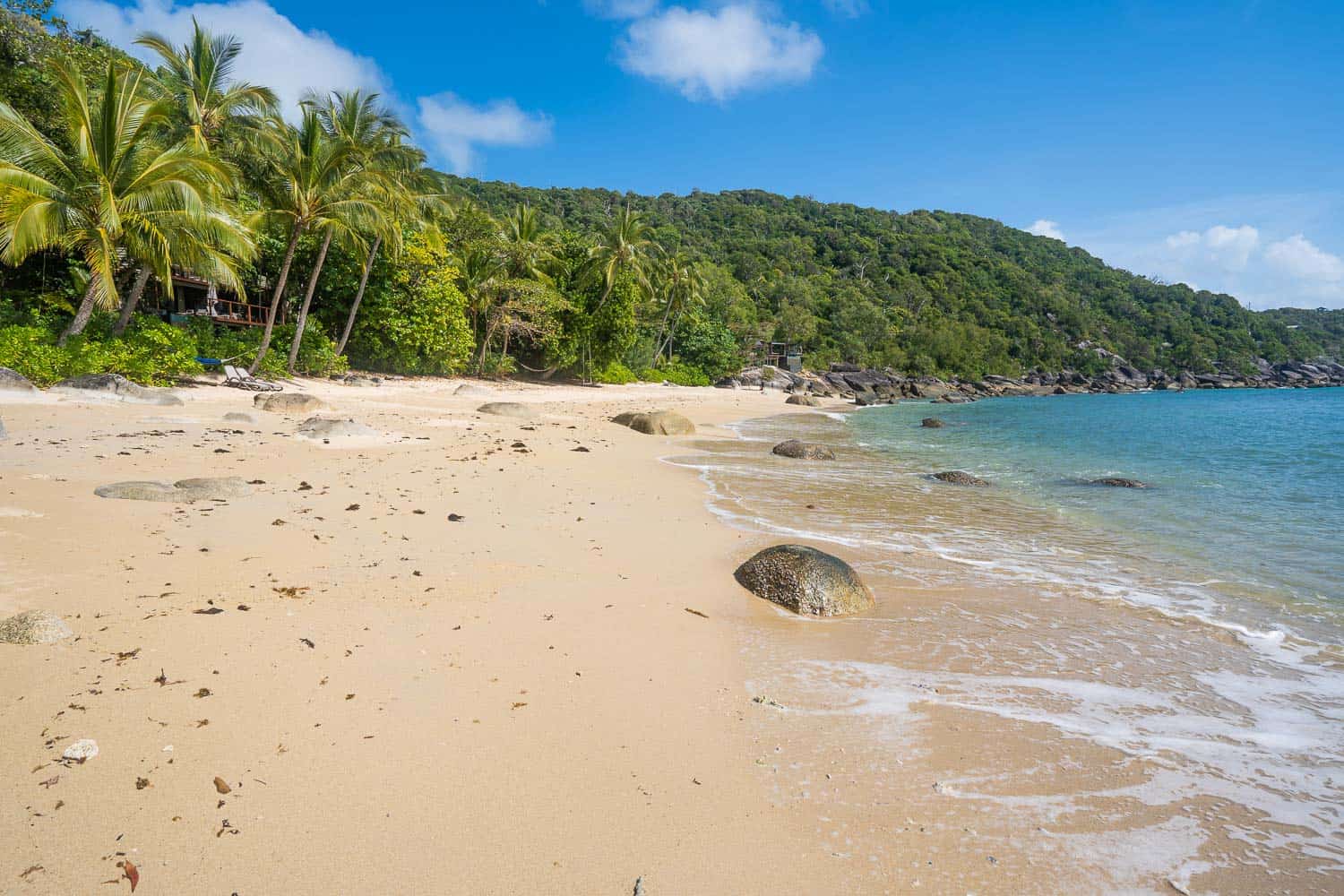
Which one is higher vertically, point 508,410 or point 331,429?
point 508,410

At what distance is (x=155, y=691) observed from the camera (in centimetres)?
322

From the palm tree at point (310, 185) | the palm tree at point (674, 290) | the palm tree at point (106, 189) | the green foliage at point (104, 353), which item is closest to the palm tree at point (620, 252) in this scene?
the palm tree at point (674, 290)

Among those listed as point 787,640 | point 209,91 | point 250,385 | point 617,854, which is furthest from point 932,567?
point 209,91

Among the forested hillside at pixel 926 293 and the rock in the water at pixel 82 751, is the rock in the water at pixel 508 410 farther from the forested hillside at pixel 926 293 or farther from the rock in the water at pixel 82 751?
the forested hillside at pixel 926 293

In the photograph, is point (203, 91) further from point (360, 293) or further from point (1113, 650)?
point (1113, 650)

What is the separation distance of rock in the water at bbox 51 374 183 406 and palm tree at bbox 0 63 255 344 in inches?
102

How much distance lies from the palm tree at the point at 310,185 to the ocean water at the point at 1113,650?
15.5 meters

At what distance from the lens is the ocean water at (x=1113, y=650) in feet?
9.72

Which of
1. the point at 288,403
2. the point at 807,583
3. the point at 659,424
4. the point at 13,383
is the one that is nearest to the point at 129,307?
the point at 13,383

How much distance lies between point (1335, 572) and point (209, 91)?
3024 centimetres

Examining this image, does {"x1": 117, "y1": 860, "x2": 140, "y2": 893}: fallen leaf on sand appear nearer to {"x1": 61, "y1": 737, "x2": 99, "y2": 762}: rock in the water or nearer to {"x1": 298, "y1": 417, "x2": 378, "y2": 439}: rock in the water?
{"x1": 61, "y1": 737, "x2": 99, "y2": 762}: rock in the water

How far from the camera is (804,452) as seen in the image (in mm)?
14781

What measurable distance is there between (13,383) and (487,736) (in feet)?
49.4

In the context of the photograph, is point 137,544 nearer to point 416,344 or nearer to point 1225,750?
point 1225,750
